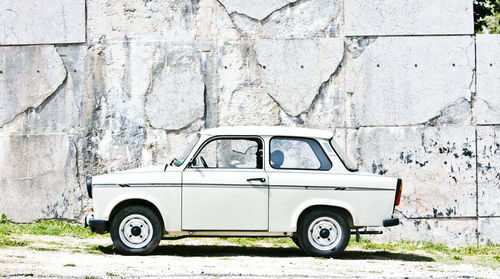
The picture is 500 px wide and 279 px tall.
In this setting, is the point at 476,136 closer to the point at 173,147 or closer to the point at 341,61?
the point at 341,61

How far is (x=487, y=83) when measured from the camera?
11.5m

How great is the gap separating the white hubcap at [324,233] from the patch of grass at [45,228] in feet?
11.9

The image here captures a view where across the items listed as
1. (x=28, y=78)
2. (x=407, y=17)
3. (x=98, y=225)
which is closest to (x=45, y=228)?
(x=28, y=78)

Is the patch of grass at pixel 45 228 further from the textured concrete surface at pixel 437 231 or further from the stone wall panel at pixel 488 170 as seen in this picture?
the stone wall panel at pixel 488 170

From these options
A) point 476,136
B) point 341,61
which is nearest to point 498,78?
point 476,136

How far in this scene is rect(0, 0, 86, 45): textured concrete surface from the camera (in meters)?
11.6

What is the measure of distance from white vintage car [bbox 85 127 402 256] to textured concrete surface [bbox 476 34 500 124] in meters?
3.31

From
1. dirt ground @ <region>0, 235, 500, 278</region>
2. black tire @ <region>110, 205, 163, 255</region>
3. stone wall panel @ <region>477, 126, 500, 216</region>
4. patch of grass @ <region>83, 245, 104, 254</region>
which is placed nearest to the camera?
dirt ground @ <region>0, 235, 500, 278</region>

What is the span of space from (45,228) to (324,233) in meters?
4.51

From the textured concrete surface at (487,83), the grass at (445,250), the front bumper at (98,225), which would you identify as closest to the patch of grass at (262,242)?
the grass at (445,250)

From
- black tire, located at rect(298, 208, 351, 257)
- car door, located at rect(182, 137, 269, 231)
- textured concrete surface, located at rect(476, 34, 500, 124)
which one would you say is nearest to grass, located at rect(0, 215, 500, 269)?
black tire, located at rect(298, 208, 351, 257)

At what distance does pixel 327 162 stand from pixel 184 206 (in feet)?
5.91

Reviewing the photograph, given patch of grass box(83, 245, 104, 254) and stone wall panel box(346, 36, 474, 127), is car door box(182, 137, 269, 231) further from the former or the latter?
stone wall panel box(346, 36, 474, 127)

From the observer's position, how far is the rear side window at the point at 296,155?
895 centimetres
